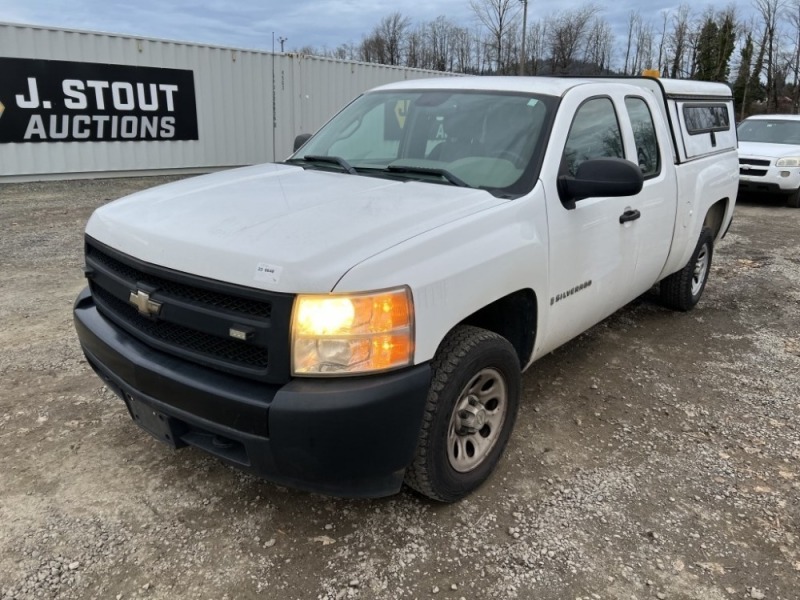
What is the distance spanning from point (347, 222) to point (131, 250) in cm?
91

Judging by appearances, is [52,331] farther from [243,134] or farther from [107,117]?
Result: [243,134]

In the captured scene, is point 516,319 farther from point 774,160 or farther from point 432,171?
point 774,160

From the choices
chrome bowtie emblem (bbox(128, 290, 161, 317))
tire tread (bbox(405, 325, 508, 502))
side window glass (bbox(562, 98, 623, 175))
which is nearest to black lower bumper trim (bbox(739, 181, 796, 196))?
side window glass (bbox(562, 98, 623, 175))

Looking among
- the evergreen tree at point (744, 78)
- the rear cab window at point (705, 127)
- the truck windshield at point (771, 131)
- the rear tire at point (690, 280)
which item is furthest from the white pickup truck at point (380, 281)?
the evergreen tree at point (744, 78)

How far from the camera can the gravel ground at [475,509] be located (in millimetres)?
2398

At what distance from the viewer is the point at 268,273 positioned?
213 cm

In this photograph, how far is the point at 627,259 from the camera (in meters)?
3.79

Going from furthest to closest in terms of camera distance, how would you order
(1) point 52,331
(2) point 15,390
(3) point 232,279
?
(1) point 52,331
(2) point 15,390
(3) point 232,279

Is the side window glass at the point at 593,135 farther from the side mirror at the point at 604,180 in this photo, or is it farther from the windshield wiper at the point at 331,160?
the windshield wiper at the point at 331,160

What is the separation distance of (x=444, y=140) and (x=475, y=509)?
1916 mm

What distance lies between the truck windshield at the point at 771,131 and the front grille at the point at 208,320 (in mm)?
13962

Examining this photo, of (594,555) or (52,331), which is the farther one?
(52,331)

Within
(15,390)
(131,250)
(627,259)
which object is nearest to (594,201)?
(627,259)

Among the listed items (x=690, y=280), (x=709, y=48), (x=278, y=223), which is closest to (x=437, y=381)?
(x=278, y=223)
